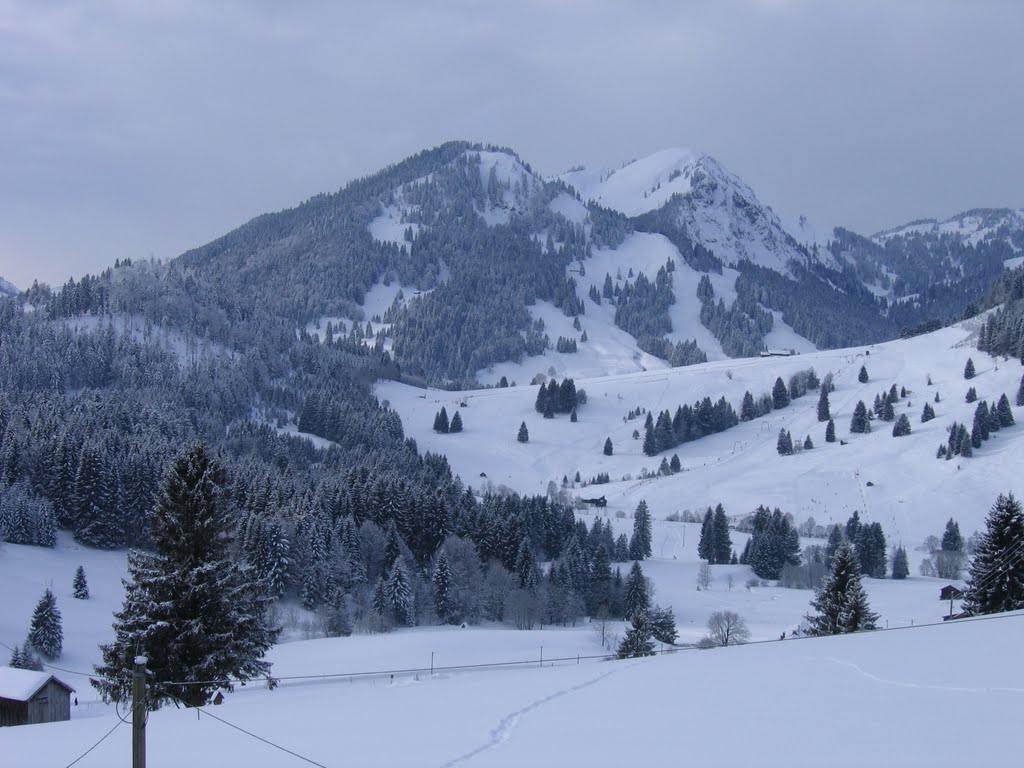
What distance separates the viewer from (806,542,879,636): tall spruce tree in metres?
41.2

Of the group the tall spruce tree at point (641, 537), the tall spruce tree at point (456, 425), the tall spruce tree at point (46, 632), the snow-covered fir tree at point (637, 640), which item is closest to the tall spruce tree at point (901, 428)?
the tall spruce tree at point (641, 537)

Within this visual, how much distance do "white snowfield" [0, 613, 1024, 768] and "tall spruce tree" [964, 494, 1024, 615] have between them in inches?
736

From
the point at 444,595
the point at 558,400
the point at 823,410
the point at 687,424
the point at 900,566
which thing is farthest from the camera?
the point at 558,400

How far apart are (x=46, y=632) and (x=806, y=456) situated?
125615mm

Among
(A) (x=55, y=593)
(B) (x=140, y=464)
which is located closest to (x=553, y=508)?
(B) (x=140, y=464)

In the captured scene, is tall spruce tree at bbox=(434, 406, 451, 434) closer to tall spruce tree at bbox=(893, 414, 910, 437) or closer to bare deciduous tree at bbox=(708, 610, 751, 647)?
tall spruce tree at bbox=(893, 414, 910, 437)

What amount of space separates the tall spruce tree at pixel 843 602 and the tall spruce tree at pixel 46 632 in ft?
154

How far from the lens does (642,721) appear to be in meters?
16.6

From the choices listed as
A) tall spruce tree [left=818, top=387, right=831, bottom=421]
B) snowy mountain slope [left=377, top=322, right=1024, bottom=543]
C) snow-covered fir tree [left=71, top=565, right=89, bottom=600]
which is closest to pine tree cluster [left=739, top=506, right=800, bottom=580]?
snowy mountain slope [left=377, top=322, right=1024, bottom=543]

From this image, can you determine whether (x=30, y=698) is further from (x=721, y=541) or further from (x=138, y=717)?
Answer: (x=721, y=541)

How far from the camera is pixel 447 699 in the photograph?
19.8 meters

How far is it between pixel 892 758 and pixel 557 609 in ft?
233

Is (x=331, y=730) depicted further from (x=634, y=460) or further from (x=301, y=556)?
(x=634, y=460)

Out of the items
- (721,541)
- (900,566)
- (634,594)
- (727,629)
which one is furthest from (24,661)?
(900,566)
